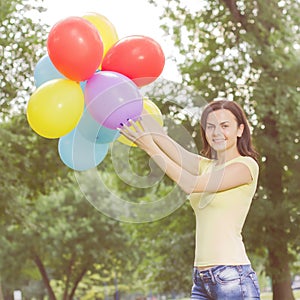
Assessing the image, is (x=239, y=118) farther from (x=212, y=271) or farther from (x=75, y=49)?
(x=75, y=49)

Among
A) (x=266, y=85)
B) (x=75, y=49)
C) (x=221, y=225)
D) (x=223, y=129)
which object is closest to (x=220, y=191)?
(x=221, y=225)

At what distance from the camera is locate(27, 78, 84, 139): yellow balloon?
348 centimetres

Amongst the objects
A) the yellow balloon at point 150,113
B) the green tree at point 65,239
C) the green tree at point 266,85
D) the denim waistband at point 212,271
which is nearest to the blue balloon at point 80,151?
the yellow balloon at point 150,113

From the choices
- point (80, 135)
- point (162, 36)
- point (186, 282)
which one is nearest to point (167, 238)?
point (186, 282)

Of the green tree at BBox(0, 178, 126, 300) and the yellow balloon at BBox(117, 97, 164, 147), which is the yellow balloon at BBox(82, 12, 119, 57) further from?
the green tree at BBox(0, 178, 126, 300)

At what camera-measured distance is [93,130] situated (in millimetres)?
3539

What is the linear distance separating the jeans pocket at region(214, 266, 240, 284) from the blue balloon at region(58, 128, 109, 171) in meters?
1.11

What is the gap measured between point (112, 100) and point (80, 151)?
0.45 metres

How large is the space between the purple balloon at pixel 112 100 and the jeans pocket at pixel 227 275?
833 mm

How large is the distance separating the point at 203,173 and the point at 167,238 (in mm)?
12031

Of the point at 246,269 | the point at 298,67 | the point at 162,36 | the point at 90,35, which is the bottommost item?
the point at 246,269

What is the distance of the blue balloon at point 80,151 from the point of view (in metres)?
3.67

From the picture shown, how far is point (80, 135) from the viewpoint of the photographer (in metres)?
3.64

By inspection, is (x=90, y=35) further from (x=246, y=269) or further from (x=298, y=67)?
(x=298, y=67)
